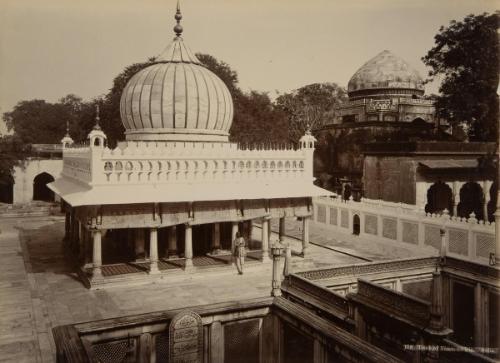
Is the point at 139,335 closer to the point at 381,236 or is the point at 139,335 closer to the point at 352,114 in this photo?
the point at 381,236

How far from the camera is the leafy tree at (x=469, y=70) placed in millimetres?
23094

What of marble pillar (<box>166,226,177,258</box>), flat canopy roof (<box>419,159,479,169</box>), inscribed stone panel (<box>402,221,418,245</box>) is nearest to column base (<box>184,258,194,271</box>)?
marble pillar (<box>166,226,177,258</box>)

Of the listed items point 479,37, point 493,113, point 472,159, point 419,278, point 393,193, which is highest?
point 479,37

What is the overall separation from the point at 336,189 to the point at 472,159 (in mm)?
8544

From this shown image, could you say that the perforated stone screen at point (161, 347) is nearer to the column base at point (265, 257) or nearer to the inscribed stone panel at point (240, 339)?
the inscribed stone panel at point (240, 339)

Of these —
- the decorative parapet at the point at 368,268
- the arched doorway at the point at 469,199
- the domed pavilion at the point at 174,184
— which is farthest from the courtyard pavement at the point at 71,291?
the arched doorway at the point at 469,199

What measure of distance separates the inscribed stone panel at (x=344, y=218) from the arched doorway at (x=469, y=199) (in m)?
7.65

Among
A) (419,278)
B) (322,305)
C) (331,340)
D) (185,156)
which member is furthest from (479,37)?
(331,340)

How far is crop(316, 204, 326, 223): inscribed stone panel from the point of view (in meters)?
23.3

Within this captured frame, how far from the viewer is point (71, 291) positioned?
1328cm

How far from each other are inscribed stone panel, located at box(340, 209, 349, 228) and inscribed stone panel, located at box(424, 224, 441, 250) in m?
4.51

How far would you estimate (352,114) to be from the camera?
34438 mm

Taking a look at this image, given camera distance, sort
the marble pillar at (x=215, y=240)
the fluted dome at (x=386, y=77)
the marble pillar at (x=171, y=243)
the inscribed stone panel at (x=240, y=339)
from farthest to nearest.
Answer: the fluted dome at (x=386, y=77)
the marble pillar at (x=215, y=240)
the marble pillar at (x=171, y=243)
the inscribed stone panel at (x=240, y=339)

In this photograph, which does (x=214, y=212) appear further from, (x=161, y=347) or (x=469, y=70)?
(x=469, y=70)
